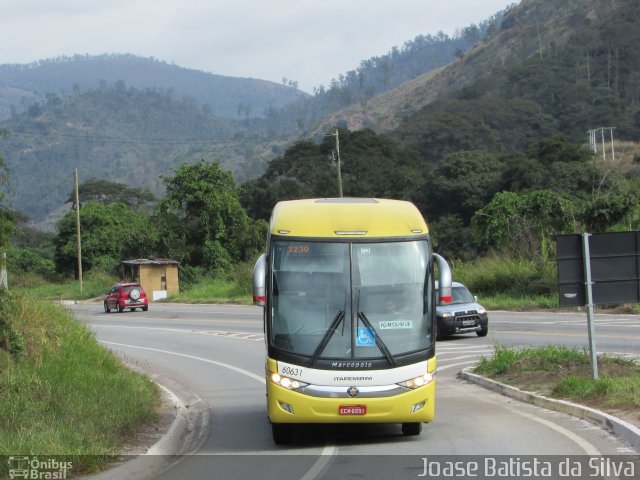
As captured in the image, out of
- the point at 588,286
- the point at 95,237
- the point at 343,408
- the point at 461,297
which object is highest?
the point at 95,237

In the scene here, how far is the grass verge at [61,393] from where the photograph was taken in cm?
1031

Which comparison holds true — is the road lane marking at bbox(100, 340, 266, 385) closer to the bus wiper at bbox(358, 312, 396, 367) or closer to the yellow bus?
the yellow bus

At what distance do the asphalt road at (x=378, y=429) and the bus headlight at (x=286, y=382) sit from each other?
0.86 metres

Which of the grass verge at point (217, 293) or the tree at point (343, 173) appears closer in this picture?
the grass verge at point (217, 293)

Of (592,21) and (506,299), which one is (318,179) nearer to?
(506,299)

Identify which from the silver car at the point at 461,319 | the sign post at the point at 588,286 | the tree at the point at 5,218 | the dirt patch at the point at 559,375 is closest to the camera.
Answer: the tree at the point at 5,218

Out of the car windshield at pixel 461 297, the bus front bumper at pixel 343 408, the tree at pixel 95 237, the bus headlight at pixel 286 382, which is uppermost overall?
the tree at pixel 95 237

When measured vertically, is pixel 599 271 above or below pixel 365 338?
above

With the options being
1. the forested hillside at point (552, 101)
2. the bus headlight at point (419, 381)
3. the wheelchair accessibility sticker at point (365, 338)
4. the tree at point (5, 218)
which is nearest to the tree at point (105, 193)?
the forested hillside at point (552, 101)

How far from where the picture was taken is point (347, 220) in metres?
12.1

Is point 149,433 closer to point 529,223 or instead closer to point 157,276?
point 529,223

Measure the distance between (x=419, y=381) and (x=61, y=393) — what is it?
5200 millimetres

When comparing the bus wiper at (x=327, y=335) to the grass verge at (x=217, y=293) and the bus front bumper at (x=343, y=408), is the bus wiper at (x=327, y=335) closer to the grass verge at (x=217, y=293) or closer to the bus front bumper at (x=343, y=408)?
the bus front bumper at (x=343, y=408)

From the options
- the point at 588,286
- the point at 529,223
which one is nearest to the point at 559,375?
the point at 588,286
